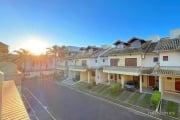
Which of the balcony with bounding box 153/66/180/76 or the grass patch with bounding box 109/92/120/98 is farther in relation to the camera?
the grass patch with bounding box 109/92/120/98

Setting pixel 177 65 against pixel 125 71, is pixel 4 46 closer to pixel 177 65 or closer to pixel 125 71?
pixel 125 71

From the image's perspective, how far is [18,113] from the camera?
7539 mm

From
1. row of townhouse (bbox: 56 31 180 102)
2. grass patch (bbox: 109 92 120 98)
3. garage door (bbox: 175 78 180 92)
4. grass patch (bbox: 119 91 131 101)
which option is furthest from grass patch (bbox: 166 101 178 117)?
grass patch (bbox: 109 92 120 98)

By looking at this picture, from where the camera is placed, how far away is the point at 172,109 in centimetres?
1673

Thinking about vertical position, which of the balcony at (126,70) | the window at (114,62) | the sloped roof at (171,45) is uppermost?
the sloped roof at (171,45)

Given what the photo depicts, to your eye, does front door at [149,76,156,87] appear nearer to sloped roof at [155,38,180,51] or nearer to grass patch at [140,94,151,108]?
grass patch at [140,94,151,108]

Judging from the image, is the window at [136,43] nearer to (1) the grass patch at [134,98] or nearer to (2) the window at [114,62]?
(2) the window at [114,62]

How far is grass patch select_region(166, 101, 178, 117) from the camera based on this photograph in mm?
15672

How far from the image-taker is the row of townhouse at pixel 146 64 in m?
20.2

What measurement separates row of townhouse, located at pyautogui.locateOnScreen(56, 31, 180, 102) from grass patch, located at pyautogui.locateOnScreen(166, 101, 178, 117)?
2164 mm

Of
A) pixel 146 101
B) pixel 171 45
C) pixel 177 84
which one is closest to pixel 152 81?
pixel 177 84

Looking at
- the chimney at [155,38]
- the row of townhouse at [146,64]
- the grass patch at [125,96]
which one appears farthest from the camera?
the chimney at [155,38]

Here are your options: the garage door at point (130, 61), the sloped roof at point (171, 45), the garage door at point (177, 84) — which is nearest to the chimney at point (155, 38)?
the sloped roof at point (171, 45)

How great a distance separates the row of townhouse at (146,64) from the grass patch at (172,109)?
216 centimetres
